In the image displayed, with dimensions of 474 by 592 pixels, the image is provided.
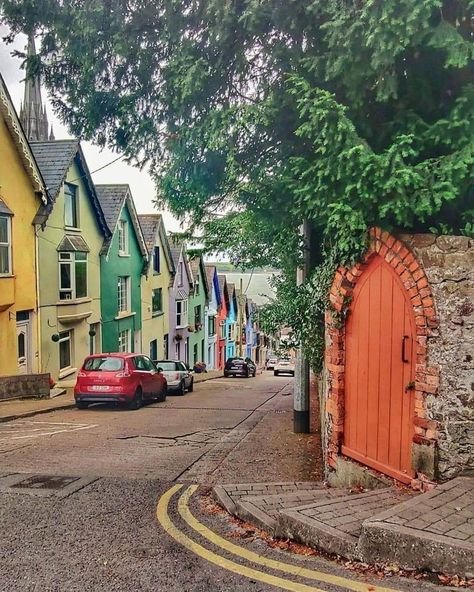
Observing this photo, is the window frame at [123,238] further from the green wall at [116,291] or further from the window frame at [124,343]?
the window frame at [124,343]

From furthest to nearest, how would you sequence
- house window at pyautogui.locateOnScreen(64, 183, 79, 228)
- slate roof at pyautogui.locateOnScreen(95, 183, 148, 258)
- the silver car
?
slate roof at pyautogui.locateOnScreen(95, 183, 148, 258)
house window at pyautogui.locateOnScreen(64, 183, 79, 228)
the silver car

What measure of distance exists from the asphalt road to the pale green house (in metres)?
11.1

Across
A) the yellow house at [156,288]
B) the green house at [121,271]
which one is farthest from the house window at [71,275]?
the yellow house at [156,288]

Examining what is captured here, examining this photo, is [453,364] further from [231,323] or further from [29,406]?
[231,323]

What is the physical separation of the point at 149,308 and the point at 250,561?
96.7 feet

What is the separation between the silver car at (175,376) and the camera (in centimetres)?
2175

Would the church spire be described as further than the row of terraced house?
Yes

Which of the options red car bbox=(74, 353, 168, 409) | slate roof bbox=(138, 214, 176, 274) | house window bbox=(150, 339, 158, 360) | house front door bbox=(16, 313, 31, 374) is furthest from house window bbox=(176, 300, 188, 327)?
red car bbox=(74, 353, 168, 409)

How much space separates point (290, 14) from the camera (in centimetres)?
547

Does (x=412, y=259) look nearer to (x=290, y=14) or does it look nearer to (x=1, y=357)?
(x=290, y=14)

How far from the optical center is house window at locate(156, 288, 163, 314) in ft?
114

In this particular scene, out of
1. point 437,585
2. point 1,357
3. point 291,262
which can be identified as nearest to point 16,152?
point 1,357

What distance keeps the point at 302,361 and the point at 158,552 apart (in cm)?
649

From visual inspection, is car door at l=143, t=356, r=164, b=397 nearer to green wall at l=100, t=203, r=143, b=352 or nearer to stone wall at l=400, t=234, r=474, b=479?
green wall at l=100, t=203, r=143, b=352
